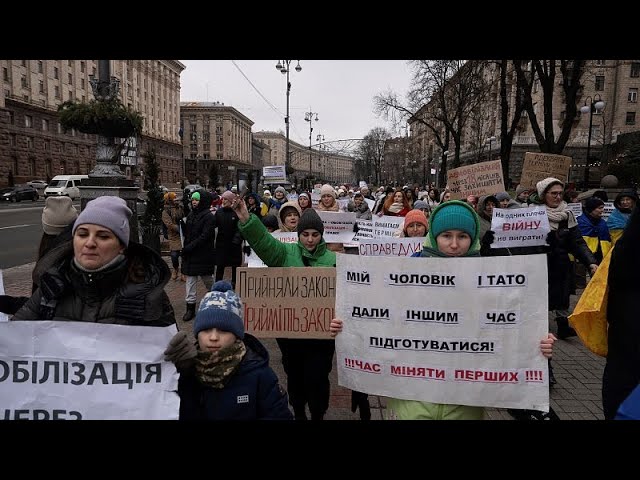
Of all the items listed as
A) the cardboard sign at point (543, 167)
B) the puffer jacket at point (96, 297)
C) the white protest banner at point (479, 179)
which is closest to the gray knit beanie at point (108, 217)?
the puffer jacket at point (96, 297)

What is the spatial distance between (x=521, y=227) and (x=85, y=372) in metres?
4.92

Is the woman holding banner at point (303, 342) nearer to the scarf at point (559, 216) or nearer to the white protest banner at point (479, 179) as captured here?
the scarf at point (559, 216)

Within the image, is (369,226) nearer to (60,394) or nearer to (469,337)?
(469,337)

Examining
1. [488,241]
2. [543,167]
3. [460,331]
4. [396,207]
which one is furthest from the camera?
[543,167]

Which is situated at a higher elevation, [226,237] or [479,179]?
[479,179]

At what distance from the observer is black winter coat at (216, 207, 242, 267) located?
6789 millimetres

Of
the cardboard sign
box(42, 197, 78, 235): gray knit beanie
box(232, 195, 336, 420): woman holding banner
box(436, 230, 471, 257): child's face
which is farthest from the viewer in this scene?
the cardboard sign

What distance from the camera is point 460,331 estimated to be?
2156 mm

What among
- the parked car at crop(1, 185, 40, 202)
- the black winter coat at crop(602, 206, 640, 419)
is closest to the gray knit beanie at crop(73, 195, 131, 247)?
the black winter coat at crop(602, 206, 640, 419)

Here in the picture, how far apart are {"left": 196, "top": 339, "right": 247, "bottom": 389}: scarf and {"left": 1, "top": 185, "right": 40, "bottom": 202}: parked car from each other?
44.7 m

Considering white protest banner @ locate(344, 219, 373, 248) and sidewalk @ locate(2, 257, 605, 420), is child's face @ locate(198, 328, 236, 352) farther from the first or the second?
white protest banner @ locate(344, 219, 373, 248)

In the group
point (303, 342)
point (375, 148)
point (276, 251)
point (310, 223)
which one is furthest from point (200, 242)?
point (375, 148)

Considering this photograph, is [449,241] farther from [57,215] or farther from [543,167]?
[543,167]
